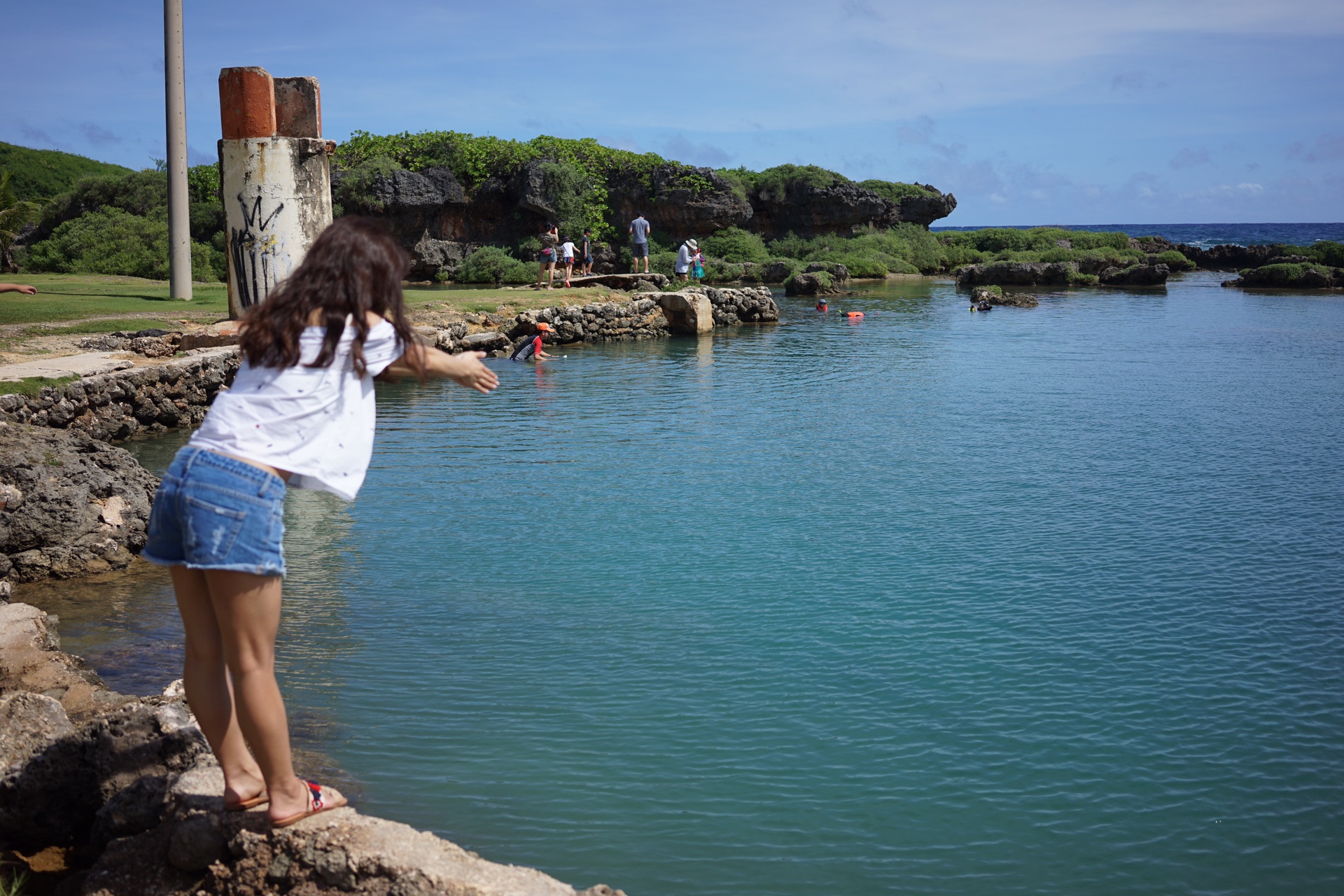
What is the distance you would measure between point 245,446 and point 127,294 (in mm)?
19709

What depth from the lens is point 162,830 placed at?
12.1 feet

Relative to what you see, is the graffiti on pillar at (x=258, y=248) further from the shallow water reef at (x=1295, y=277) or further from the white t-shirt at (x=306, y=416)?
the shallow water reef at (x=1295, y=277)

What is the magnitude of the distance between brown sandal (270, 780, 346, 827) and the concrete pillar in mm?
12842

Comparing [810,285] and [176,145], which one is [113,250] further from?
[810,285]

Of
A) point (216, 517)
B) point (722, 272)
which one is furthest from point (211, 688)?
point (722, 272)

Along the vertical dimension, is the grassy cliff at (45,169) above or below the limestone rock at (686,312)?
above

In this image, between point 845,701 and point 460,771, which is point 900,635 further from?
point 460,771

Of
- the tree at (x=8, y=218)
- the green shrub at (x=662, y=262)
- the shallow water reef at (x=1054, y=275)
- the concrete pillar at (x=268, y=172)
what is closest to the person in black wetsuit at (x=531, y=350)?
the concrete pillar at (x=268, y=172)

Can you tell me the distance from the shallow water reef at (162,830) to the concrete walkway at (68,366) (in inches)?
317

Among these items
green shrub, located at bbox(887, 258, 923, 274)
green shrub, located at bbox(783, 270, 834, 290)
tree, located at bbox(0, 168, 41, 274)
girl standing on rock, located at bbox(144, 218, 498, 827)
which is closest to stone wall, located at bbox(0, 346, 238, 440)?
girl standing on rock, located at bbox(144, 218, 498, 827)

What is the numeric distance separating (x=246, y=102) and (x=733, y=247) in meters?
30.8

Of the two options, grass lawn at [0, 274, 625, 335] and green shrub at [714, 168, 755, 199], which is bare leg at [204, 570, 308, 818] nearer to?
grass lawn at [0, 274, 625, 335]

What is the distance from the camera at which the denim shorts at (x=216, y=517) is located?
3049mm

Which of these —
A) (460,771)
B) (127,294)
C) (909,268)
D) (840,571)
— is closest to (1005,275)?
(909,268)
